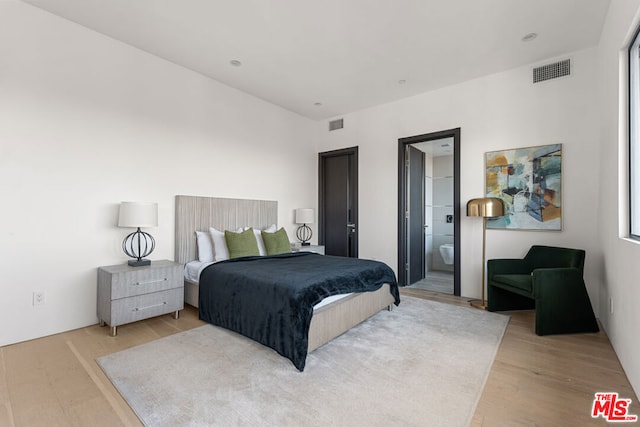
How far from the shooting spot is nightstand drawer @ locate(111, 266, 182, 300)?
9.07 feet

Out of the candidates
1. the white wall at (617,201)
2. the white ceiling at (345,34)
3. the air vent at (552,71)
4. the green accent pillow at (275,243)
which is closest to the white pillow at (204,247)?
the green accent pillow at (275,243)

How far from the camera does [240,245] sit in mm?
3777

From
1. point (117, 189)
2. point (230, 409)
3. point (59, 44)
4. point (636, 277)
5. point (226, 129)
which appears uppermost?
point (59, 44)

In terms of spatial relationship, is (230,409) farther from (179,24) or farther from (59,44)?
(59,44)

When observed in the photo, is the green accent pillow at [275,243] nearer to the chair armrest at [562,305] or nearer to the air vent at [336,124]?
the air vent at [336,124]

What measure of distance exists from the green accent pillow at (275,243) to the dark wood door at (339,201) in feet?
5.06

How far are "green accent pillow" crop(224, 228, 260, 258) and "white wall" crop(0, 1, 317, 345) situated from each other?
2.34 feet

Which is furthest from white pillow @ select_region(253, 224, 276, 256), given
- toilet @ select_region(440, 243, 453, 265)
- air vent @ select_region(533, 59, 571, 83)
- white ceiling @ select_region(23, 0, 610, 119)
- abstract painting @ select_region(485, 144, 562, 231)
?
air vent @ select_region(533, 59, 571, 83)

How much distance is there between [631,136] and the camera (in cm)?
228

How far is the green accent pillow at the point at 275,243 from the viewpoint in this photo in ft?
13.8

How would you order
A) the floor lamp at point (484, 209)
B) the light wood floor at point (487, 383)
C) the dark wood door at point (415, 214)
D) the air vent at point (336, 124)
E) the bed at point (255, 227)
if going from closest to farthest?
the light wood floor at point (487, 383) < the bed at point (255, 227) < the floor lamp at point (484, 209) < the dark wood door at point (415, 214) < the air vent at point (336, 124)

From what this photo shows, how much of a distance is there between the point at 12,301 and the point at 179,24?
2.98 m

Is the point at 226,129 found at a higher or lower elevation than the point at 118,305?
higher

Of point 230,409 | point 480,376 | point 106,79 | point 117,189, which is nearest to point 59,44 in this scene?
point 106,79
